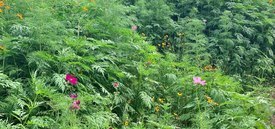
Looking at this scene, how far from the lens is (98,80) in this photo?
14.5 feet

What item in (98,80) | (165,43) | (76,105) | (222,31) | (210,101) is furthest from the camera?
A: (222,31)

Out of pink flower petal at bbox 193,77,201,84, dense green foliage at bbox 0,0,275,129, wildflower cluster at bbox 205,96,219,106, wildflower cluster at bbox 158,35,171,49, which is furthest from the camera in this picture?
wildflower cluster at bbox 158,35,171,49

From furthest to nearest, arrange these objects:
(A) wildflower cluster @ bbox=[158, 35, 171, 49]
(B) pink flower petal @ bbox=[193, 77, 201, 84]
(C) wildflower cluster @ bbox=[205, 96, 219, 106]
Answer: (A) wildflower cluster @ bbox=[158, 35, 171, 49], (B) pink flower petal @ bbox=[193, 77, 201, 84], (C) wildflower cluster @ bbox=[205, 96, 219, 106]

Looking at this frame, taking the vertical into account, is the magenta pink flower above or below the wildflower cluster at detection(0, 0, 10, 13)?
below

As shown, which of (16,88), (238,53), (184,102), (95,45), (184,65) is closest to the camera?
(16,88)

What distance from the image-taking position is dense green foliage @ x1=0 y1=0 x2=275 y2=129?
3.66 metres

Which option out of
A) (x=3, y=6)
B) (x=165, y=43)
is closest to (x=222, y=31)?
(x=165, y=43)

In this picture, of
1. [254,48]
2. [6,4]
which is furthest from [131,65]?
[254,48]

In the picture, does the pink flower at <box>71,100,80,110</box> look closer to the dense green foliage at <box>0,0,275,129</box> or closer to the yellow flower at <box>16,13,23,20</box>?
the dense green foliage at <box>0,0,275,129</box>

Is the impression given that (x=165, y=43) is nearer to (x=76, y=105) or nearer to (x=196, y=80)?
(x=196, y=80)

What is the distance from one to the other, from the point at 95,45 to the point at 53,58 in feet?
2.03

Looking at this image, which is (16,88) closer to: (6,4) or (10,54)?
(10,54)

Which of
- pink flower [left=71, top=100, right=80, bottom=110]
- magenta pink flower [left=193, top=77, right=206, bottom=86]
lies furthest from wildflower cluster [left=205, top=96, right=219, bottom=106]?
pink flower [left=71, top=100, right=80, bottom=110]

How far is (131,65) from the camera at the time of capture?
4809mm
